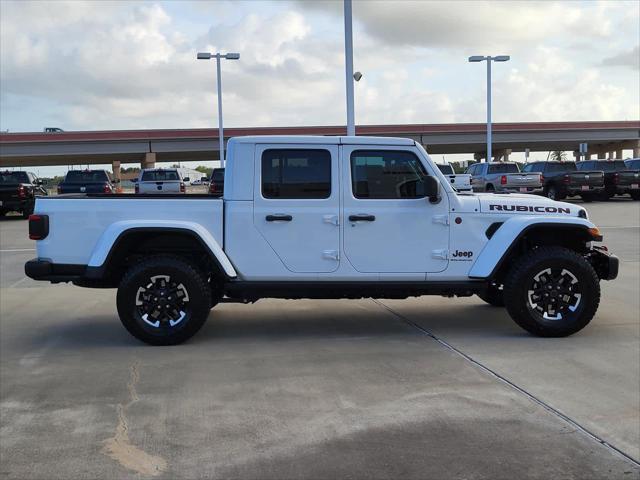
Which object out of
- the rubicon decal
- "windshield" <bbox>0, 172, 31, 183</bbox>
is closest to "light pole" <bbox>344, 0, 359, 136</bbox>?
the rubicon decal

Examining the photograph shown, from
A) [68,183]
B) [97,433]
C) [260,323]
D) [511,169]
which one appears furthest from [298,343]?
[511,169]

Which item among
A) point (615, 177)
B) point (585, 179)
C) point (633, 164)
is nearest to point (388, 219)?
point (585, 179)

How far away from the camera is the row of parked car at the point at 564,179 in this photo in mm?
25172

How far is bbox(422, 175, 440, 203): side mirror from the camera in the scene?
5973 mm

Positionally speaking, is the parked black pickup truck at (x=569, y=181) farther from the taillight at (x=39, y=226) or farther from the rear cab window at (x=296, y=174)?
the taillight at (x=39, y=226)

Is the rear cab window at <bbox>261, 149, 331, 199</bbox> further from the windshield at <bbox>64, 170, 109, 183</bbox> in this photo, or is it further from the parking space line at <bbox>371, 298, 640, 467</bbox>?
the windshield at <bbox>64, 170, 109, 183</bbox>

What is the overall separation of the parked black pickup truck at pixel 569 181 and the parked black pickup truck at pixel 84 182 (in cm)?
1772

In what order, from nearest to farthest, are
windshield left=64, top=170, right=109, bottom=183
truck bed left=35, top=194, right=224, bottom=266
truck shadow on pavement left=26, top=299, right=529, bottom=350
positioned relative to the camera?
1. truck bed left=35, top=194, right=224, bottom=266
2. truck shadow on pavement left=26, top=299, right=529, bottom=350
3. windshield left=64, top=170, right=109, bottom=183

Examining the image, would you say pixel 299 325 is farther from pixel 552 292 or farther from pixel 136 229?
pixel 552 292

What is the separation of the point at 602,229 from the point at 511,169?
11889mm

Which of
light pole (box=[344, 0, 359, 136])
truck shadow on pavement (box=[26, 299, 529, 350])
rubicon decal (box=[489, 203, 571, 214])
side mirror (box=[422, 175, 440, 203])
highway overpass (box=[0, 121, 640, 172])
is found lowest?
truck shadow on pavement (box=[26, 299, 529, 350])

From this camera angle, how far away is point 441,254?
6156mm

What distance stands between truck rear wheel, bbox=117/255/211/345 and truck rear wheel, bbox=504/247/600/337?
303cm

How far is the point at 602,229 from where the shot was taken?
50.4 feet
